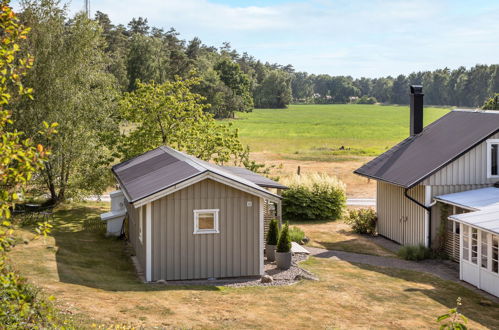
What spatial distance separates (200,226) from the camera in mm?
16484

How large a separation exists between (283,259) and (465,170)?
8.01 m

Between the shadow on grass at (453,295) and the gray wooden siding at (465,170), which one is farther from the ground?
the gray wooden siding at (465,170)

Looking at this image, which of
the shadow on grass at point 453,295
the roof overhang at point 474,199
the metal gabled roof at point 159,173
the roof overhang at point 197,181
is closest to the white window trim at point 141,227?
the metal gabled roof at point 159,173

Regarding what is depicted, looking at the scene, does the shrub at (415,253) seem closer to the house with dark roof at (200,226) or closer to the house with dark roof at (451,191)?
the house with dark roof at (451,191)

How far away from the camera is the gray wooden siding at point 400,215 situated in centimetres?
2194

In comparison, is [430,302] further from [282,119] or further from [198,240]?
[282,119]

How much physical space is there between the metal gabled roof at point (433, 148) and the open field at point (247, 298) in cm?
449

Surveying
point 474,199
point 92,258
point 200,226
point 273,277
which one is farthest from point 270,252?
point 474,199

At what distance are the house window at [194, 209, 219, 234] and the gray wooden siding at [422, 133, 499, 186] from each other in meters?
8.74

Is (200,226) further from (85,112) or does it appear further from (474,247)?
(85,112)

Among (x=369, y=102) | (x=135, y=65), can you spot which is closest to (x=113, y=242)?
(x=135, y=65)

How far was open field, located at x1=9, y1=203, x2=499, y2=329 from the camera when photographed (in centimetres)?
1229

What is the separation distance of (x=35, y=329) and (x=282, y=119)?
110m

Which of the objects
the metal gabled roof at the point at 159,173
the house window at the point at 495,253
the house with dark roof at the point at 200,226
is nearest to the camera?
the house with dark roof at the point at 200,226
